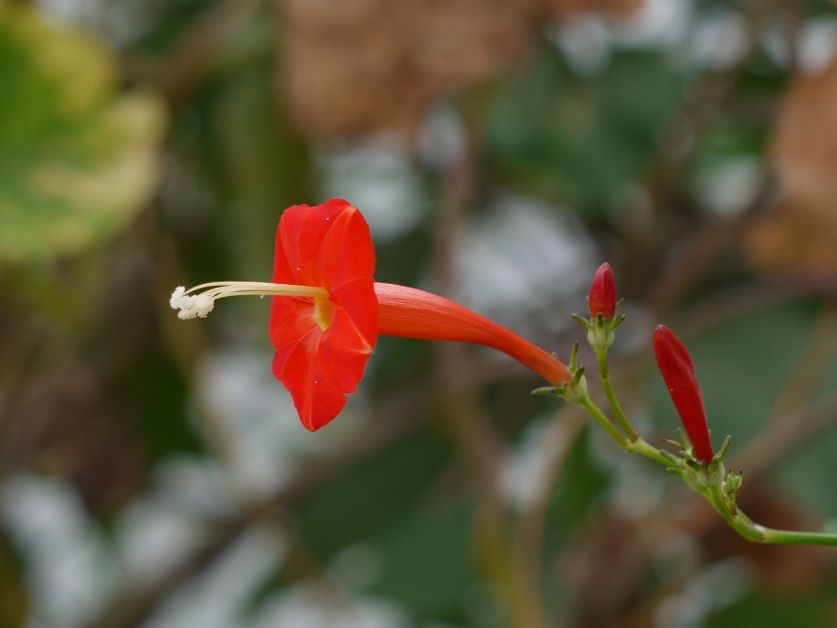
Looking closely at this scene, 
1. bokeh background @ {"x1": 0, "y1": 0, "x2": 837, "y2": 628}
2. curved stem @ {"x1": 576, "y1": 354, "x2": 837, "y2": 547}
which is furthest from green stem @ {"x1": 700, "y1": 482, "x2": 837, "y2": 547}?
bokeh background @ {"x1": 0, "y1": 0, "x2": 837, "y2": 628}

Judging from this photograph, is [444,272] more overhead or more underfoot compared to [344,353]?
more overhead

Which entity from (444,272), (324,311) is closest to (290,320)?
(324,311)

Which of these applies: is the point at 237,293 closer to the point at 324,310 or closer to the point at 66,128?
the point at 324,310

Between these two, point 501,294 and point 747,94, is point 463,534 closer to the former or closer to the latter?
point 747,94

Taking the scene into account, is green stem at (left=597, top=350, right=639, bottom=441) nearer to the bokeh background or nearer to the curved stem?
the curved stem

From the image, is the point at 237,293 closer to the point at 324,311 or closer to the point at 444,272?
the point at 324,311

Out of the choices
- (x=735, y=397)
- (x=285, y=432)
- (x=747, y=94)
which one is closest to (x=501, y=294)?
(x=285, y=432)

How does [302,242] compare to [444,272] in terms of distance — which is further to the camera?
[444,272]
